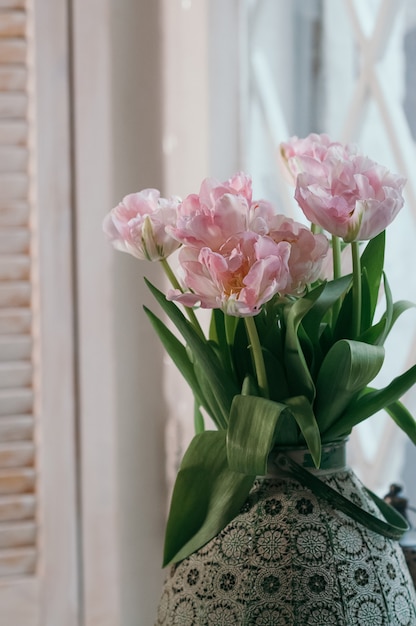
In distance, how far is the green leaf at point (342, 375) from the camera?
0.57 meters

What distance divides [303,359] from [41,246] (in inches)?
22.8

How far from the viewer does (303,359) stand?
23.9 inches

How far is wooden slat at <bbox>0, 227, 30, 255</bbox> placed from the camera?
109 cm

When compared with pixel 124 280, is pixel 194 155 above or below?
above

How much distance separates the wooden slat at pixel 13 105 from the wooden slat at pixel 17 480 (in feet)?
1.52

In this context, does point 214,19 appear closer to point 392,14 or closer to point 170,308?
point 392,14

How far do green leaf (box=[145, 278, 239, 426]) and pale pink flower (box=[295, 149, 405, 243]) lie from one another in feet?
0.41

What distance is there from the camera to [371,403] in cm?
62

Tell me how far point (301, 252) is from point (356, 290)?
62 millimetres

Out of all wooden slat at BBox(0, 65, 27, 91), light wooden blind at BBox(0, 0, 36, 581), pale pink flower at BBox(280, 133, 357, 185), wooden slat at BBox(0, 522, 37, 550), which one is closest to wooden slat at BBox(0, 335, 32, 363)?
light wooden blind at BBox(0, 0, 36, 581)

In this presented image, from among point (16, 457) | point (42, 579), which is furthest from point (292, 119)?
point (42, 579)

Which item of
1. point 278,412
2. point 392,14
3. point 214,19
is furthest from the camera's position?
point 214,19

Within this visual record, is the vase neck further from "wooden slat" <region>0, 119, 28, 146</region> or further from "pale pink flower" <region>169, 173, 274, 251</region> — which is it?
"wooden slat" <region>0, 119, 28, 146</region>

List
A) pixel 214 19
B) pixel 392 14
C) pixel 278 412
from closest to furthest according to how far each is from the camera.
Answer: pixel 278 412 → pixel 392 14 → pixel 214 19
